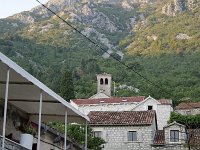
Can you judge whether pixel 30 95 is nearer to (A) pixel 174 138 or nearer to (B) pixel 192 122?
(A) pixel 174 138

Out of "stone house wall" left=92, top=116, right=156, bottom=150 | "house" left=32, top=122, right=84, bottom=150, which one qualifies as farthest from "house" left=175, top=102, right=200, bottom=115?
"house" left=32, top=122, right=84, bottom=150

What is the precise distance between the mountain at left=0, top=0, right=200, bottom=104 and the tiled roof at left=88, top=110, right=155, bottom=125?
38.0 m

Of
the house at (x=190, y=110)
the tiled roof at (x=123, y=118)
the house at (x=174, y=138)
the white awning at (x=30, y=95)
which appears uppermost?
the house at (x=190, y=110)

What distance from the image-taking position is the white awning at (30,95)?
1246 centimetres

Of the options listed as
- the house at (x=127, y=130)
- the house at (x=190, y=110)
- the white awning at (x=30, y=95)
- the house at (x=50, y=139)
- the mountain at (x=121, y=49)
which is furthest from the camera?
the mountain at (x=121, y=49)

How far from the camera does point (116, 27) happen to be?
197m

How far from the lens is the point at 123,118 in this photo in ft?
142

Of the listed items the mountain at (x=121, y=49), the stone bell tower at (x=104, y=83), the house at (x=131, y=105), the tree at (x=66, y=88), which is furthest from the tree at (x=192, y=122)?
the stone bell tower at (x=104, y=83)

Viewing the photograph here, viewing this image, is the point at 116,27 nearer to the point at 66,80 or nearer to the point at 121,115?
the point at 66,80

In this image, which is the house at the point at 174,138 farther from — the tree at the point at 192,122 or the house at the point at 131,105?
the house at the point at 131,105

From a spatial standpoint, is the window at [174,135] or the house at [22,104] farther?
the window at [174,135]

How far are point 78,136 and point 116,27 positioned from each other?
163615mm

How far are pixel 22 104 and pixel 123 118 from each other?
2716 cm

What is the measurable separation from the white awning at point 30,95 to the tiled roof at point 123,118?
23.8 m
